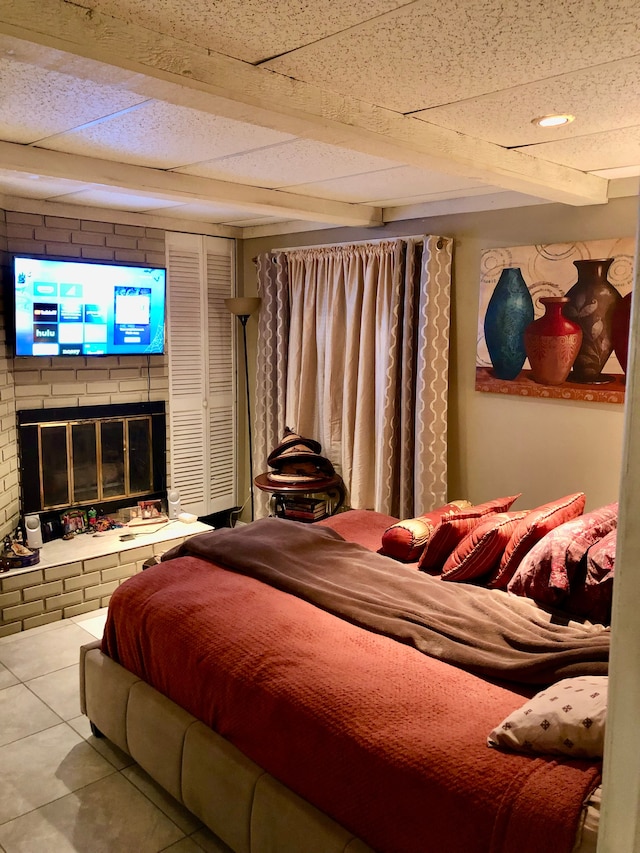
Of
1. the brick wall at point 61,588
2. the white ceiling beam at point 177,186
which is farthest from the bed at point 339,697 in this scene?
the white ceiling beam at point 177,186

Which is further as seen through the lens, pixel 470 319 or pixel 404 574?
pixel 470 319

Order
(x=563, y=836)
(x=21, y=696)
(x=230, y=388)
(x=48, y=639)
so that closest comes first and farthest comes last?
(x=563, y=836), (x=21, y=696), (x=48, y=639), (x=230, y=388)

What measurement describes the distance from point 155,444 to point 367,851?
11.8 ft

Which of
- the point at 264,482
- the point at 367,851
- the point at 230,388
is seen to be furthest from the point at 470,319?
the point at 367,851

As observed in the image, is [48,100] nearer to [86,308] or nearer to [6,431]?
[86,308]

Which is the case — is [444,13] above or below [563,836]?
above

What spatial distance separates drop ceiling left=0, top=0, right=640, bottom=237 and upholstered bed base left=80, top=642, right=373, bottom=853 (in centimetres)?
196

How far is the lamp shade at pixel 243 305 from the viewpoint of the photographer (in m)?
5.05

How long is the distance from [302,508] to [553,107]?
9.98ft

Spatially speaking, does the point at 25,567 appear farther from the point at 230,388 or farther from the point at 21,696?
the point at 230,388

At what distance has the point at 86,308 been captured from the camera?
14.6 feet

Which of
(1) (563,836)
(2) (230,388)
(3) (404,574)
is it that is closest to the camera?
(1) (563,836)

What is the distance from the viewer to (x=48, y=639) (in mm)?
3875

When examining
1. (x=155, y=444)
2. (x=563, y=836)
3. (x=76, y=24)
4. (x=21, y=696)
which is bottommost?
(x=21, y=696)
